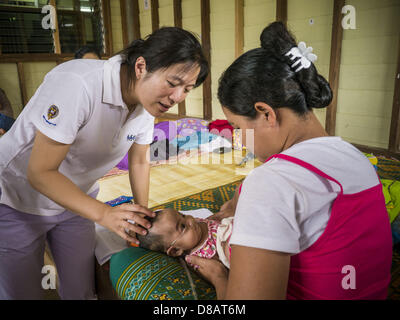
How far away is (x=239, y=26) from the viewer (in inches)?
195

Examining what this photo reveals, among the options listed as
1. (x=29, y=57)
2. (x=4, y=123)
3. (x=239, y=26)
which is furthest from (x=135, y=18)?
(x=4, y=123)

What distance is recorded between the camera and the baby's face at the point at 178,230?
1.48 meters

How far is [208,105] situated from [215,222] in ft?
14.4

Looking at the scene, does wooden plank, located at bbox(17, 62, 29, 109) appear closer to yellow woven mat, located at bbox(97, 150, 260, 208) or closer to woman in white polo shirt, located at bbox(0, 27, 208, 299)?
yellow woven mat, located at bbox(97, 150, 260, 208)

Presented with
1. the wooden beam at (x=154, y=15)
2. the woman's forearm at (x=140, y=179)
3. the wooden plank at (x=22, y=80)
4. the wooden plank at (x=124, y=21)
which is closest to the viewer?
the woman's forearm at (x=140, y=179)

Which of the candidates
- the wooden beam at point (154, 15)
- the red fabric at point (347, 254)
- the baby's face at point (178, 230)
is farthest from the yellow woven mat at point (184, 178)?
the wooden beam at point (154, 15)

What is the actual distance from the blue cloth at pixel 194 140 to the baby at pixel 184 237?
2.44 metres

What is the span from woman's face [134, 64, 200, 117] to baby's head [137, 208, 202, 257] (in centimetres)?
56

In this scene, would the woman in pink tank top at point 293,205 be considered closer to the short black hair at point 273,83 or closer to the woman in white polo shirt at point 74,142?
the short black hair at point 273,83

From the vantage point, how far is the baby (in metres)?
1.47

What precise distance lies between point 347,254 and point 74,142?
3.28 feet

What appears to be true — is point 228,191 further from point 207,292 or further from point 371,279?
point 371,279

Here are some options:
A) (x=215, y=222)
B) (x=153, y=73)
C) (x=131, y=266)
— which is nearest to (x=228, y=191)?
(x=215, y=222)

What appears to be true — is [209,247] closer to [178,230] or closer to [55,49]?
[178,230]
